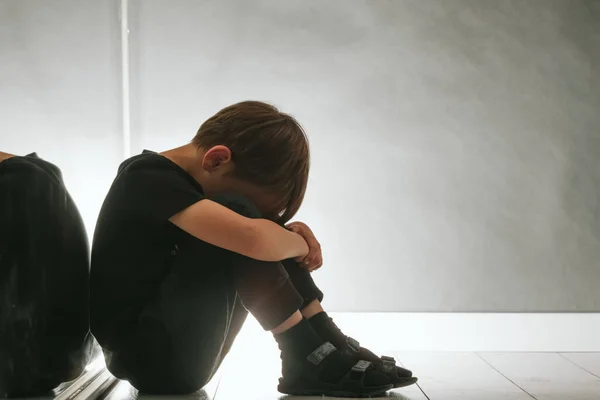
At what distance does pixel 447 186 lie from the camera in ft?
6.97

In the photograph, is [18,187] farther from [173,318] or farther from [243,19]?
[243,19]

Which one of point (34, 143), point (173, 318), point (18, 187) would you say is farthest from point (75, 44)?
point (173, 318)

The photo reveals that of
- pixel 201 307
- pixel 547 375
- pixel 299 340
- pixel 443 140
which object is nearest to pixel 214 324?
pixel 201 307

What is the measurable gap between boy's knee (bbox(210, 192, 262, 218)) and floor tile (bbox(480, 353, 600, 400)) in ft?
2.03

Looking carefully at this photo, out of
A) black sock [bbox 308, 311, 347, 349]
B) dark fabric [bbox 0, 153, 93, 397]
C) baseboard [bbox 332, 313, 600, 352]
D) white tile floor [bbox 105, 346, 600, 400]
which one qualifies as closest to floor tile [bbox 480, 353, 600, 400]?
white tile floor [bbox 105, 346, 600, 400]

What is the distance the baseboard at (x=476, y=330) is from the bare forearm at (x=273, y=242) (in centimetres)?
80

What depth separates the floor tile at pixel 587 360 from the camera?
1486 mm

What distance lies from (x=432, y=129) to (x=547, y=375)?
3.06ft

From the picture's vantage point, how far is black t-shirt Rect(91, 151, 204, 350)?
3.38ft

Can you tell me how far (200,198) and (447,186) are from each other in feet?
4.20

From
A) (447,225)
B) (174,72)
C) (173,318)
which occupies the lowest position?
(173,318)

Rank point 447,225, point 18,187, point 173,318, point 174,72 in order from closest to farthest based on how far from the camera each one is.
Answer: point 18,187
point 173,318
point 174,72
point 447,225

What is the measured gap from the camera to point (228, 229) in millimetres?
991

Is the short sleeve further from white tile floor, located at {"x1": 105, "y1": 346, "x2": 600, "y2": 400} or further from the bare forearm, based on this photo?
white tile floor, located at {"x1": 105, "y1": 346, "x2": 600, "y2": 400}
